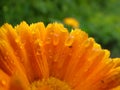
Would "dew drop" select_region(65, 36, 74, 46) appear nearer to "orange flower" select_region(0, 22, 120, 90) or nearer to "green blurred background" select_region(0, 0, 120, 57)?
"orange flower" select_region(0, 22, 120, 90)

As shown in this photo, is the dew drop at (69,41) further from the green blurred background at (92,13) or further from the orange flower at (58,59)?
the green blurred background at (92,13)

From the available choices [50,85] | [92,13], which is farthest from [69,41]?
[92,13]

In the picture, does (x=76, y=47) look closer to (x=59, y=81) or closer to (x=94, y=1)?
(x=59, y=81)

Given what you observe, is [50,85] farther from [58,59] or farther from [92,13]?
[92,13]

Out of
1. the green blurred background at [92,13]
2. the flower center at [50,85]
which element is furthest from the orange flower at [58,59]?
the green blurred background at [92,13]

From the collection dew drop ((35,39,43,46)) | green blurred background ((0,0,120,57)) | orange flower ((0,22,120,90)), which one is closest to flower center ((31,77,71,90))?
orange flower ((0,22,120,90))

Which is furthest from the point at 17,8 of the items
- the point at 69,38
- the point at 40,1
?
the point at 69,38
